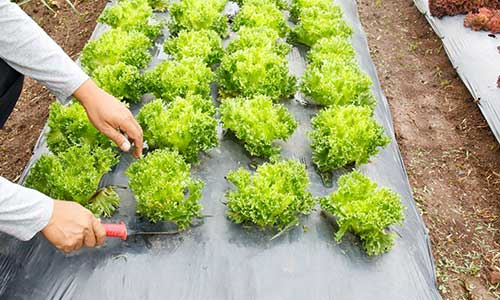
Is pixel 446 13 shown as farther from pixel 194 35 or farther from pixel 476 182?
pixel 194 35

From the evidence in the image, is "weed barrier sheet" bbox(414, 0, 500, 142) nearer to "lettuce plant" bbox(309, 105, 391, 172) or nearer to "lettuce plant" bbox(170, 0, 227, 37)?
"lettuce plant" bbox(309, 105, 391, 172)

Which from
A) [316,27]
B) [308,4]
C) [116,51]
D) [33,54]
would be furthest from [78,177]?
[308,4]

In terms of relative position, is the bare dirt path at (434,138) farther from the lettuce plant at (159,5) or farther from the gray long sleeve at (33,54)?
the gray long sleeve at (33,54)

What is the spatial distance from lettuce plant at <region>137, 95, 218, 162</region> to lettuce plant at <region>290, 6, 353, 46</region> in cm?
173

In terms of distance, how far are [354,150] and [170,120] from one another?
1.28 metres

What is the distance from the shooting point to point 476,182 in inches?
194

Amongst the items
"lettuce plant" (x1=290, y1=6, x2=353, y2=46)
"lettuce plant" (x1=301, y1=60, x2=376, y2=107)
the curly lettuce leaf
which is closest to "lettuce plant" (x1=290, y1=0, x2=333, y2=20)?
"lettuce plant" (x1=290, y1=6, x2=353, y2=46)

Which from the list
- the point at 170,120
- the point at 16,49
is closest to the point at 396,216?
the point at 170,120

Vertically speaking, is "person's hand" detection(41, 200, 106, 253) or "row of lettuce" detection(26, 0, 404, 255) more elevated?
"person's hand" detection(41, 200, 106, 253)

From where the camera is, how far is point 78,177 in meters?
3.22

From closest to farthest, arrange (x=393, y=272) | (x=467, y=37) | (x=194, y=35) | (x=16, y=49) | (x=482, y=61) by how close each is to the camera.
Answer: (x=16, y=49) → (x=393, y=272) → (x=194, y=35) → (x=482, y=61) → (x=467, y=37)

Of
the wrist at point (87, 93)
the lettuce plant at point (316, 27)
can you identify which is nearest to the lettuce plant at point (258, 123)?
the wrist at point (87, 93)

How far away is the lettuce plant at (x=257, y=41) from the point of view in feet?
15.4

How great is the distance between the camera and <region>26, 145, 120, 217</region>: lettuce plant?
3.20 meters
